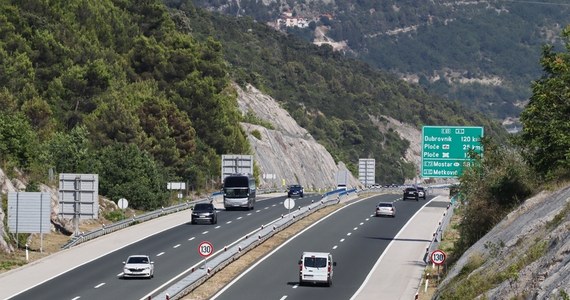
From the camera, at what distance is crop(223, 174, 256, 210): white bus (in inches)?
3607

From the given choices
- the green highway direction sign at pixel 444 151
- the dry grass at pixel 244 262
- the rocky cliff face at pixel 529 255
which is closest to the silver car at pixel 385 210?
the dry grass at pixel 244 262

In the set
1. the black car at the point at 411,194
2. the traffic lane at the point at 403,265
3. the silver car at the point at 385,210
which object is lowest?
the traffic lane at the point at 403,265

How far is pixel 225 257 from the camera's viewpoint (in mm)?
58656

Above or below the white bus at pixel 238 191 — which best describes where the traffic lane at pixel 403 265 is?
below

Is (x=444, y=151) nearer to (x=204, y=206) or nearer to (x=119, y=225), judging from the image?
(x=204, y=206)

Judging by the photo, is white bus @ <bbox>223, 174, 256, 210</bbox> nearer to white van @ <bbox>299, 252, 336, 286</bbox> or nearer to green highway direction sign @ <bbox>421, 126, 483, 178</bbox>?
green highway direction sign @ <bbox>421, 126, 483, 178</bbox>

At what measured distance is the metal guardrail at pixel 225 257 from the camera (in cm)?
4672

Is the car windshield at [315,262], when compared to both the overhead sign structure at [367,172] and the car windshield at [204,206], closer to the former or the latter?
the car windshield at [204,206]

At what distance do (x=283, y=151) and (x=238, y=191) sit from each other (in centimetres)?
6816

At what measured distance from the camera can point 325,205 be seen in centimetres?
9944

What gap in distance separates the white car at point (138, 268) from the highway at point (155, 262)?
325mm

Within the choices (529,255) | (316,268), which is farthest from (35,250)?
(529,255)

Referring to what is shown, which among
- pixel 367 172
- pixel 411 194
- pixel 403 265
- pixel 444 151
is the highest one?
pixel 444 151

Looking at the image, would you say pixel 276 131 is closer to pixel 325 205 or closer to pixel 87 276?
pixel 325 205
